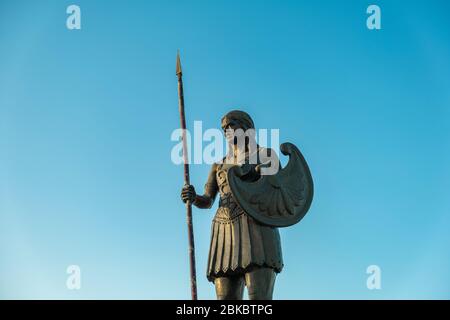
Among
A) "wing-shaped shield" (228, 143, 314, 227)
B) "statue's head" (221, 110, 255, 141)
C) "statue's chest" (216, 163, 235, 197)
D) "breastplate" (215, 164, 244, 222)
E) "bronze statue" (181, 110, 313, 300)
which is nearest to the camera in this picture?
"bronze statue" (181, 110, 313, 300)

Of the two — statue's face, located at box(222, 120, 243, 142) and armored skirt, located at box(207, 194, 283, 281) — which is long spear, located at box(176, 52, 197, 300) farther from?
statue's face, located at box(222, 120, 243, 142)

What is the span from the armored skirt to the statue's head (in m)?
0.99

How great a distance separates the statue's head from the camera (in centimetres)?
1319

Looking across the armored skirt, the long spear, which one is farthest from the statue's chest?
the long spear

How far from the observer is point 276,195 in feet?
41.5

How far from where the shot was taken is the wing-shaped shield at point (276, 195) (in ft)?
41.0

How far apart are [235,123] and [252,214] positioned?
4.77ft

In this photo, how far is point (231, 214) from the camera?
1272 cm

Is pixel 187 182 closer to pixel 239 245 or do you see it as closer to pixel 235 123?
pixel 235 123

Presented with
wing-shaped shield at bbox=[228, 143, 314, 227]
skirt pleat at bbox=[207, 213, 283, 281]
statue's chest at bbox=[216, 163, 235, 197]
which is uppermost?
statue's chest at bbox=[216, 163, 235, 197]
